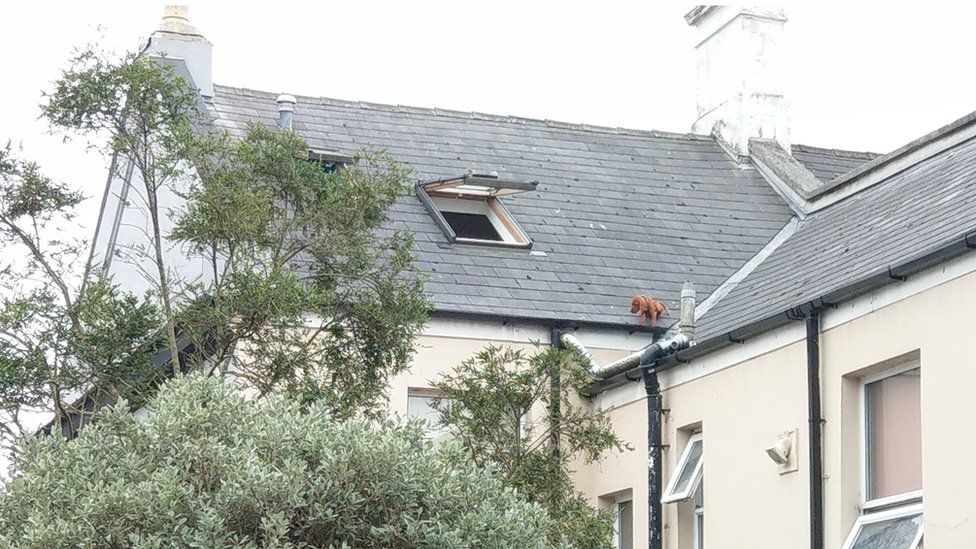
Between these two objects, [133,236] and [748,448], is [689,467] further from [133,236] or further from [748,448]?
[133,236]

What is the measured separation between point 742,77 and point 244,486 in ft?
53.7

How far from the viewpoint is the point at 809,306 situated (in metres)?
15.6

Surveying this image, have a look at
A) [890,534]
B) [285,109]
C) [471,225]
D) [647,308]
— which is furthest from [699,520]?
[285,109]

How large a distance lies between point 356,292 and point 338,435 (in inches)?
140

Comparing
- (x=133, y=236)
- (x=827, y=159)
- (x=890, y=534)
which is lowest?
(x=890, y=534)

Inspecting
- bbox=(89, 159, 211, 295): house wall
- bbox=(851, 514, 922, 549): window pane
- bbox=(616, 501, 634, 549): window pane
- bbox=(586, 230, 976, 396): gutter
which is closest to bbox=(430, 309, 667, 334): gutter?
bbox=(586, 230, 976, 396): gutter

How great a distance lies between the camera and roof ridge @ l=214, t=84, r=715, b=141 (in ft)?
76.0

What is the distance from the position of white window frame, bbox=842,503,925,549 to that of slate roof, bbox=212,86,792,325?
5203mm

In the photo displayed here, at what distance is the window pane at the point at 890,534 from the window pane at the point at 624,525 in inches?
174

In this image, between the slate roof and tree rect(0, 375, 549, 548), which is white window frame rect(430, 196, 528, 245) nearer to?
the slate roof

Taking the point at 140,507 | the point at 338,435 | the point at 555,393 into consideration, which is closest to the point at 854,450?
the point at 555,393

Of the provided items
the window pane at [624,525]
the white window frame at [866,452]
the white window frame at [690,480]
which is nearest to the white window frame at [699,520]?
the white window frame at [690,480]

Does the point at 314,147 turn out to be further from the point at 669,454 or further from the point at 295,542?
the point at 295,542

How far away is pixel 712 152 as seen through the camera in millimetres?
24828
